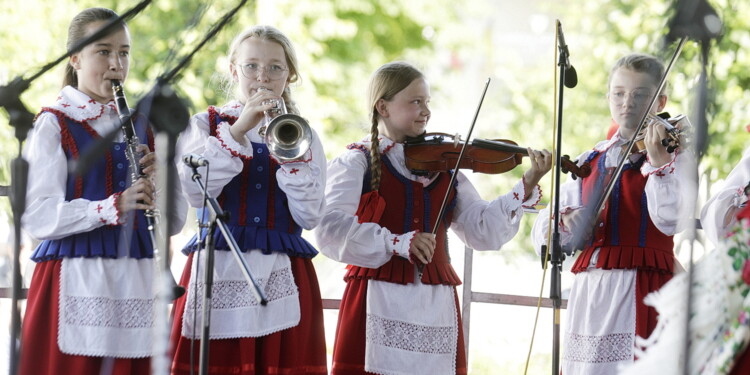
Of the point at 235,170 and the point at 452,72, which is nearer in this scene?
the point at 235,170

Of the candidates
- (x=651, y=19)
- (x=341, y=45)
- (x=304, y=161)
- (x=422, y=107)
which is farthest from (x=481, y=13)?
(x=304, y=161)

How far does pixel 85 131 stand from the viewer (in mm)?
2793

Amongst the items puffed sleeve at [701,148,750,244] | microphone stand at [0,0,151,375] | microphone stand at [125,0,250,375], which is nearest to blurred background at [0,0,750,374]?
puffed sleeve at [701,148,750,244]

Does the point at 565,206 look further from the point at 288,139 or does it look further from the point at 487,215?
the point at 288,139

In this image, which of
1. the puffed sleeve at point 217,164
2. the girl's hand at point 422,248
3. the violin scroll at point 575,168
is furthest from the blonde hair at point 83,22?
the violin scroll at point 575,168

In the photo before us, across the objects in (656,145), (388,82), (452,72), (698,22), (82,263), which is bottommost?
(82,263)

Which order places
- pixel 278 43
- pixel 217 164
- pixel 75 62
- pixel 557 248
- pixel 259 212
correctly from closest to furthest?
pixel 557 248
pixel 217 164
pixel 259 212
pixel 75 62
pixel 278 43

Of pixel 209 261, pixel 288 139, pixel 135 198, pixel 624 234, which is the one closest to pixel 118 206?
pixel 135 198

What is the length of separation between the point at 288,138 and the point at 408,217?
633mm

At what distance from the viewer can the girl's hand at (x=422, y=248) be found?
9.78 feet

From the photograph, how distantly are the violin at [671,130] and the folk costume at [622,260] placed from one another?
0.23ft

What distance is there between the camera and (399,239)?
304 cm

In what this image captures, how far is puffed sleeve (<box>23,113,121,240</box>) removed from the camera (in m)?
2.63

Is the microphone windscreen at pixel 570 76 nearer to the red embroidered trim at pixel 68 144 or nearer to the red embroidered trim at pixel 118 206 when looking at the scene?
the red embroidered trim at pixel 118 206
